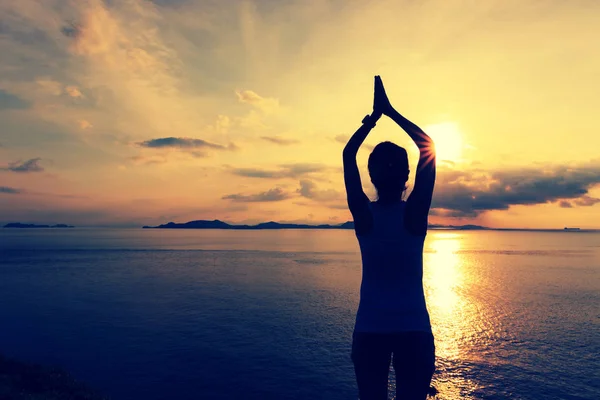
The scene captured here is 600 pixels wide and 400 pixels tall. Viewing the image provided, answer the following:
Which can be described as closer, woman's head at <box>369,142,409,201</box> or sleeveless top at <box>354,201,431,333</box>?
sleeveless top at <box>354,201,431,333</box>

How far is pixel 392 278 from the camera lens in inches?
150

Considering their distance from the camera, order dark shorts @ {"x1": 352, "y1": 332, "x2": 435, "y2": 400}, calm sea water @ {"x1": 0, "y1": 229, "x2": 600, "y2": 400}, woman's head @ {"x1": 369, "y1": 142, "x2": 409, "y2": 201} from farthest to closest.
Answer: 1. calm sea water @ {"x1": 0, "y1": 229, "x2": 600, "y2": 400}
2. woman's head @ {"x1": 369, "y1": 142, "x2": 409, "y2": 201}
3. dark shorts @ {"x1": 352, "y1": 332, "x2": 435, "y2": 400}

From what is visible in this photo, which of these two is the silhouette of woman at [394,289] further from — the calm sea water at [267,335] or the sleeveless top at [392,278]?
the calm sea water at [267,335]

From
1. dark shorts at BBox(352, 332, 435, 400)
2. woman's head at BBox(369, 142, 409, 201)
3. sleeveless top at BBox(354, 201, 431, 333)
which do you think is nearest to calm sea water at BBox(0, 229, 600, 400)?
dark shorts at BBox(352, 332, 435, 400)

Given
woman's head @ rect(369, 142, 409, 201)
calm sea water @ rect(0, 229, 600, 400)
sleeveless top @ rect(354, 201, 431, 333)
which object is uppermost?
woman's head @ rect(369, 142, 409, 201)

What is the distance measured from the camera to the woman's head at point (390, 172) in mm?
4008

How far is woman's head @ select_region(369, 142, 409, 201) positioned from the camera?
401 centimetres

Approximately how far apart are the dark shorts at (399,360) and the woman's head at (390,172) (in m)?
1.32

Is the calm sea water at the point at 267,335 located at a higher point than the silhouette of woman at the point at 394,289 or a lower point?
lower

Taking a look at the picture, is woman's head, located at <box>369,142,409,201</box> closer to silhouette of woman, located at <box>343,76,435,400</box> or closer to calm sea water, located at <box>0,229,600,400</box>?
silhouette of woman, located at <box>343,76,435,400</box>

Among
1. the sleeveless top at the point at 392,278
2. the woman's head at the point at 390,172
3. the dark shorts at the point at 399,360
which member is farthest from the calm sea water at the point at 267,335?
the woman's head at the point at 390,172

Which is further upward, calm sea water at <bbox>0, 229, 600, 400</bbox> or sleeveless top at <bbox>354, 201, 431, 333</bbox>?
sleeveless top at <bbox>354, 201, 431, 333</bbox>

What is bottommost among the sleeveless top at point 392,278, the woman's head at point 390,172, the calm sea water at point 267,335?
the calm sea water at point 267,335

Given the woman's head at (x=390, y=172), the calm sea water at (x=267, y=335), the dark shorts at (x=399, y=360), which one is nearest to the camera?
the dark shorts at (x=399, y=360)
